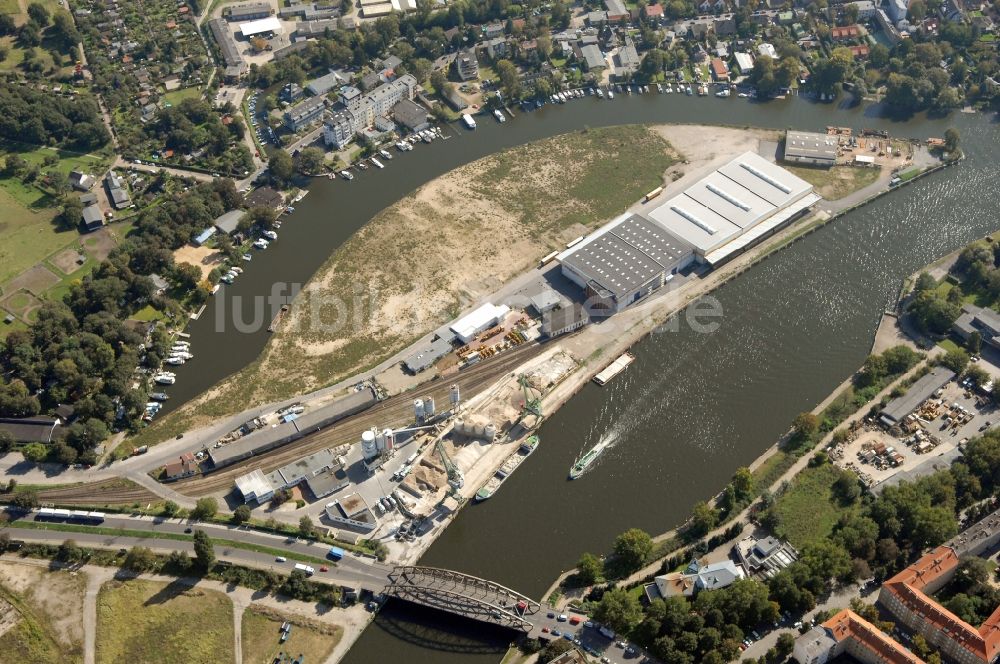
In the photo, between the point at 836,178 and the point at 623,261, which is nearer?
the point at 623,261

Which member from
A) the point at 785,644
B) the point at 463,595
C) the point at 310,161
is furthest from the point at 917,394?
the point at 310,161

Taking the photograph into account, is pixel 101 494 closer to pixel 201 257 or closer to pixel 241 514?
pixel 241 514

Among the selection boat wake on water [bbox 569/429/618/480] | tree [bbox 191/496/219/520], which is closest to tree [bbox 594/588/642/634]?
boat wake on water [bbox 569/429/618/480]

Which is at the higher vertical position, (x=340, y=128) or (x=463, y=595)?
(x=340, y=128)

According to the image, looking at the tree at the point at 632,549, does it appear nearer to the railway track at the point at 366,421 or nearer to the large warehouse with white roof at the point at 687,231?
the railway track at the point at 366,421

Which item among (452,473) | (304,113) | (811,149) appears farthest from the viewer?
(304,113)

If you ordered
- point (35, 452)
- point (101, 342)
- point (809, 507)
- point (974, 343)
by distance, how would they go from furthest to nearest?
point (974, 343) → point (101, 342) → point (35, 452) → point (809, 507)

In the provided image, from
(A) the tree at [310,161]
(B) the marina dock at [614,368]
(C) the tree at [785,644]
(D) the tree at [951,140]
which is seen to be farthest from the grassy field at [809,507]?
(A) the tree at [310,161]
